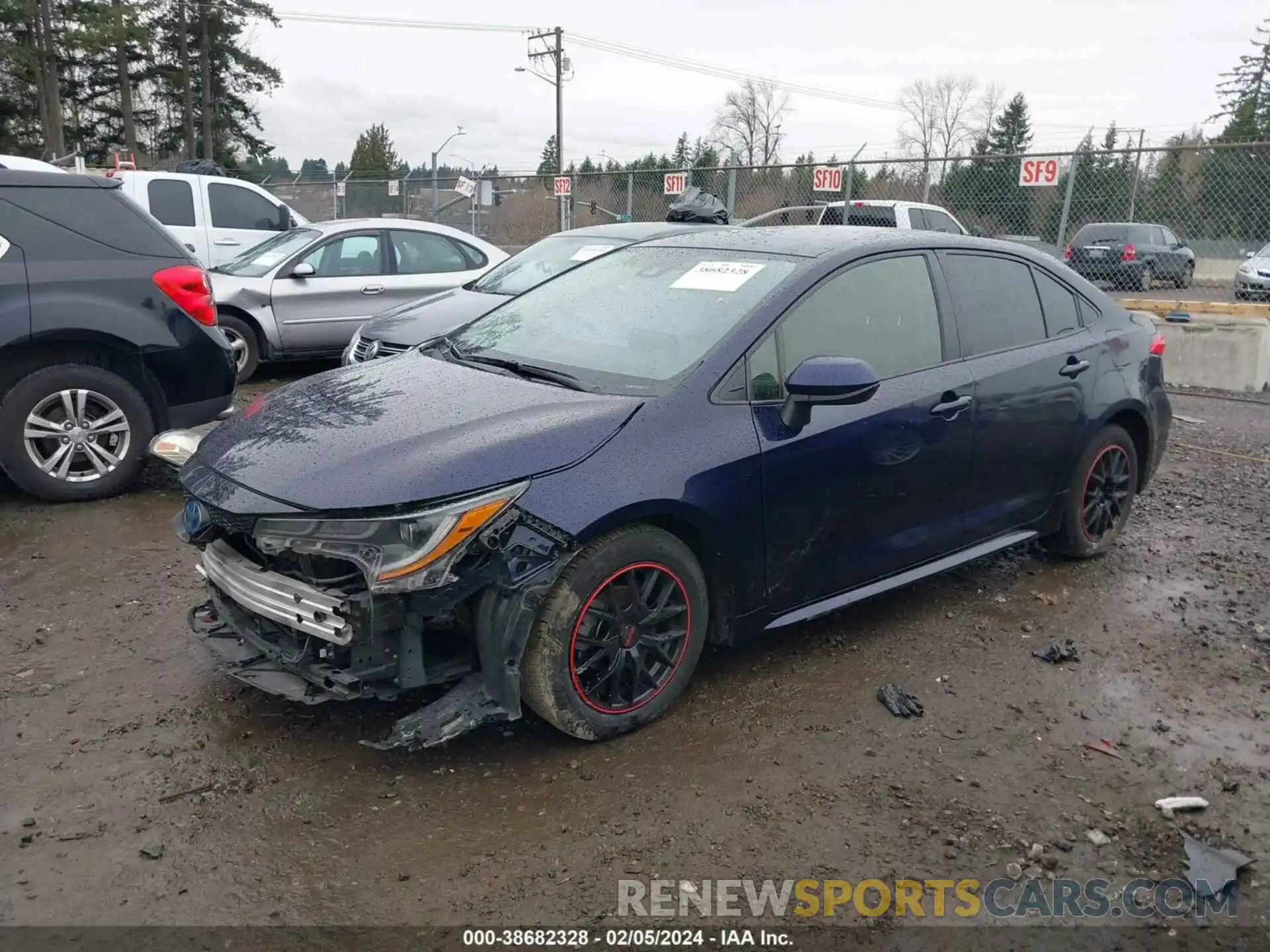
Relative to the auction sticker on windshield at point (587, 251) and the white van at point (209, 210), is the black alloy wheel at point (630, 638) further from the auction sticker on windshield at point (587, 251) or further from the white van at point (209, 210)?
the white van at point (209, 210)

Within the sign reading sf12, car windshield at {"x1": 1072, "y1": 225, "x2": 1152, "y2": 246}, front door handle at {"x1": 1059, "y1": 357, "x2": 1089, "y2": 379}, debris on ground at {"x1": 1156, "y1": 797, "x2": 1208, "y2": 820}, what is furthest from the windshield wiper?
car windshield at {"x1": 1072, "y1": 225, "x2": 1152, "y2": 246}

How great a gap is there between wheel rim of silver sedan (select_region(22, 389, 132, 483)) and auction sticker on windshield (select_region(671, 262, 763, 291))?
3.55 m

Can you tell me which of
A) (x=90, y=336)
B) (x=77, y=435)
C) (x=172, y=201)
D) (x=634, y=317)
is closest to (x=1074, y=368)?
(x=634, y=317)

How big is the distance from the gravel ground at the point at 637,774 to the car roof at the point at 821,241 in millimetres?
1623

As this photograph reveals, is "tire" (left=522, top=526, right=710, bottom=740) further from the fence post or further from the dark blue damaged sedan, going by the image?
the fence post

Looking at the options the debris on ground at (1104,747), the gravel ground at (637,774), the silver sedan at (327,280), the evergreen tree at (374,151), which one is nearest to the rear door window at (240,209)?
the silver sedan at (327,280)

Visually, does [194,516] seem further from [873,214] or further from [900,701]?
[873,214]

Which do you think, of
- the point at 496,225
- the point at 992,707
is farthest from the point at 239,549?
the point at 496,225

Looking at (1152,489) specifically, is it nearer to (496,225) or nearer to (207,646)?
(207,646)

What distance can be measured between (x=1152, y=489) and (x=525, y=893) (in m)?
5.56

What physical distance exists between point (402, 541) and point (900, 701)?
6.40ft

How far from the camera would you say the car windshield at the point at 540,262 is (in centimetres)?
815

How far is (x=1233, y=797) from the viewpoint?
320cm

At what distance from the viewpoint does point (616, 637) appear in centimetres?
327
